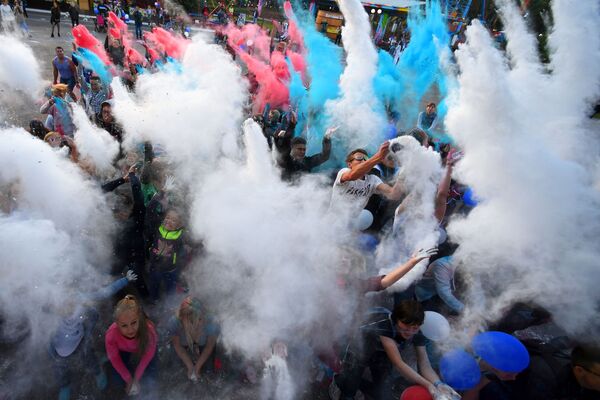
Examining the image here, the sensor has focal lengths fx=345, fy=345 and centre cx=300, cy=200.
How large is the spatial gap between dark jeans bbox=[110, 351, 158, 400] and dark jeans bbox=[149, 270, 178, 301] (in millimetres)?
900

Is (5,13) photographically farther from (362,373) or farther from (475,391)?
(475,391)

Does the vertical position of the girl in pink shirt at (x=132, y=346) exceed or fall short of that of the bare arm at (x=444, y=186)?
it falls short

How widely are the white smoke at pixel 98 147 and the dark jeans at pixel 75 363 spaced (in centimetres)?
230

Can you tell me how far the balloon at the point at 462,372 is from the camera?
7.77ft

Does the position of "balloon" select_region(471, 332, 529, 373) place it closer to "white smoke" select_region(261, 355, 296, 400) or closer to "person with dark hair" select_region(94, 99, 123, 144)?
"white smoke" select_region(261, 355, 296, 400)

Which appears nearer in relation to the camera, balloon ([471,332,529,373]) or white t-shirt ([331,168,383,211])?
balloon ([471,332,529,373])

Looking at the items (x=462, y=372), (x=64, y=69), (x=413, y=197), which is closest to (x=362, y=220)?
(x=413, y=197)

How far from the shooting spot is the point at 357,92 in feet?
19.6

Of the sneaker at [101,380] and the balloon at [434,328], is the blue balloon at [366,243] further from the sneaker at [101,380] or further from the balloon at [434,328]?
the sneaker at [101,380]

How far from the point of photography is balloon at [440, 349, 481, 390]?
2.37m

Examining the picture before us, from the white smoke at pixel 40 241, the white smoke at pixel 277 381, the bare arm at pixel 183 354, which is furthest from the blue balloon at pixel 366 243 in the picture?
the white smoke at pixel 40 241

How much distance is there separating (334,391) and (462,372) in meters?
1.21

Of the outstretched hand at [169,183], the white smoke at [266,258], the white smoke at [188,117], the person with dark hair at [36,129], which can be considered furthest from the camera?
the white smoke at [188,117]

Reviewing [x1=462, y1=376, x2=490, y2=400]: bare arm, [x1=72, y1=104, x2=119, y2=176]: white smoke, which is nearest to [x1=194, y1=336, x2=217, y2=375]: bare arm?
[x1=462, y1=376, x2=490, y2=400]: bare arm
